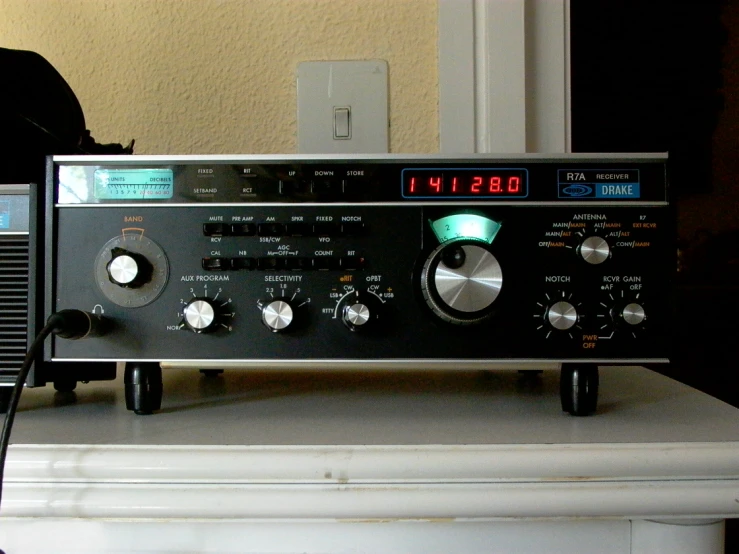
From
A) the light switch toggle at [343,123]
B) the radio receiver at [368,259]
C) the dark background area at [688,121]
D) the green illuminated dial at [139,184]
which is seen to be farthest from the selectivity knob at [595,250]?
the dark background area at [688,121]

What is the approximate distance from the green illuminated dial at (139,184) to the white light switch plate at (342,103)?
40 centimetres

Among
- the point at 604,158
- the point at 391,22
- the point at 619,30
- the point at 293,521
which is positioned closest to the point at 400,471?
the point at 293,521

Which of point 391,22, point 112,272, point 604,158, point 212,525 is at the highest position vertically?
point 391,22

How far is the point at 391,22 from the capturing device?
2.91 feet

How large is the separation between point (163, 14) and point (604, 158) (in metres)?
0.73

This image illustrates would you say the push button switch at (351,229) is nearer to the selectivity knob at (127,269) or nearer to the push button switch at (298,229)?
the push button switch at (298,229)

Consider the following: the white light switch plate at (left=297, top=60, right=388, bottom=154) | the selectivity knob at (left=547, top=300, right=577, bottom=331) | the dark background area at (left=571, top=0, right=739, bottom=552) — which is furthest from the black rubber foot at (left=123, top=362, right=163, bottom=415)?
the dark background area at (left=571, top=0, right=739, bottom=552)

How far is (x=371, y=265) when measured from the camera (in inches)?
19.6

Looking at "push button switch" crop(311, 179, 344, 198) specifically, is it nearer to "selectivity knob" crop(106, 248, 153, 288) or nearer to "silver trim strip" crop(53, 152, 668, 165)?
"silver trim strip" crop(53, 152, 668, 165)

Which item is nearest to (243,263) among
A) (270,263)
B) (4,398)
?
(270,263)

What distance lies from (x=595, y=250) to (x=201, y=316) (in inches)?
13.3

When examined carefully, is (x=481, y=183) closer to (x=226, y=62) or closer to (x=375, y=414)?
(x=375, y=414)

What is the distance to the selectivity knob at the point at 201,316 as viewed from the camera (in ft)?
1.58

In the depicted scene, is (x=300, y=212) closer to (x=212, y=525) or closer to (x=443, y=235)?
(x=443, y=235)
